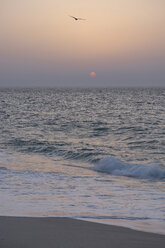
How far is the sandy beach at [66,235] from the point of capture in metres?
5.05

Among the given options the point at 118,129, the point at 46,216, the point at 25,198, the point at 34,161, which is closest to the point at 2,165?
the point at 34,161

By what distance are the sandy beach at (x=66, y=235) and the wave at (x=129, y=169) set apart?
6068mm

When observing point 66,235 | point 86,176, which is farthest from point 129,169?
point 66,235

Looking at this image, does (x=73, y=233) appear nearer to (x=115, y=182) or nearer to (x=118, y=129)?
(x=115, y=182)

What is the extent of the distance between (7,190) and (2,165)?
424 cm

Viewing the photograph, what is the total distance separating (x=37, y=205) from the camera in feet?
24.2

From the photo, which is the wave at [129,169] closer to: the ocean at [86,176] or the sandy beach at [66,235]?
the ocean at [86,176]

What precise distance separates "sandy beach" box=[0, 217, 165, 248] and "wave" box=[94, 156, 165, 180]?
6068 mm

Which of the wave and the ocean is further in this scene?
the wave

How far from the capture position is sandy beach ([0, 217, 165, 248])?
5055mm

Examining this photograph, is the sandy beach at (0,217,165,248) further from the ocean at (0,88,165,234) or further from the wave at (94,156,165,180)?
the wave at (94,156,165,180)

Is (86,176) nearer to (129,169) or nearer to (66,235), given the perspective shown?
(129,169)

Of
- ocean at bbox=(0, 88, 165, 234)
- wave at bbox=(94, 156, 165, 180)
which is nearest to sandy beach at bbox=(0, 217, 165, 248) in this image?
ocean at bbox=(0, 88, 165, 234)

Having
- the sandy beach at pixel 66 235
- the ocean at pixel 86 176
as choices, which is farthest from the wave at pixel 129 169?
the sandy beach at pixel 66 235
